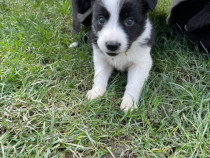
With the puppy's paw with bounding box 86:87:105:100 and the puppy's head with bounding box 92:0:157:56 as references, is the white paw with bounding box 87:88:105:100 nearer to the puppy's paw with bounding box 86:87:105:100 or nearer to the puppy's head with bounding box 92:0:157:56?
the puppy's paw with bounding box 86:87:105:100

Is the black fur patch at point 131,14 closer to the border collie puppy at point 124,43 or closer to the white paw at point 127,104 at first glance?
the border collie puppy at point 124,43

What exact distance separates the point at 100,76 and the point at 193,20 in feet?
5.60

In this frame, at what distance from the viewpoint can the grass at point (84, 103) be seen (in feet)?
7.25

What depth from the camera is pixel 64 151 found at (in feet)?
7.07

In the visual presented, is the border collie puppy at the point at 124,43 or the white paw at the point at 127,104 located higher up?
the border collie puppy at the point at 124,43

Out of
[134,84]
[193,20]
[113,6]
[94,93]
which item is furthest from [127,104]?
[193,20]

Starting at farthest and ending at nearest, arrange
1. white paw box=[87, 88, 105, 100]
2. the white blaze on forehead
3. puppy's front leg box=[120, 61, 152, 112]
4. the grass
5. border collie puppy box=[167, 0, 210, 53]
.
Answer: border collie puppy box=[167, 0, 210, 53], white paw box=[87, 88, 105, 100], puppy's front leg box=[120, 61, 152, 112], the white blaze on forehead, the grass

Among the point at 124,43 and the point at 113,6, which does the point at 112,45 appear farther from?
the point at 113,6

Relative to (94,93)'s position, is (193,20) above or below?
above

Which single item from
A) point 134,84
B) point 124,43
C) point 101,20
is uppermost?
point 101,20

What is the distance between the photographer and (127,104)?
2705 mm

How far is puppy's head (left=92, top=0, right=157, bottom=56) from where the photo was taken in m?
2.59

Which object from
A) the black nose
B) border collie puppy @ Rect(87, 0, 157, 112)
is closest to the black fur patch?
border collie puppy @ Rect(87, 0, 157, 112)

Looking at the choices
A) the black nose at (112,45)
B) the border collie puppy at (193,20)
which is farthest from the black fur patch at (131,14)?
the border collie puppy at (193,20)
